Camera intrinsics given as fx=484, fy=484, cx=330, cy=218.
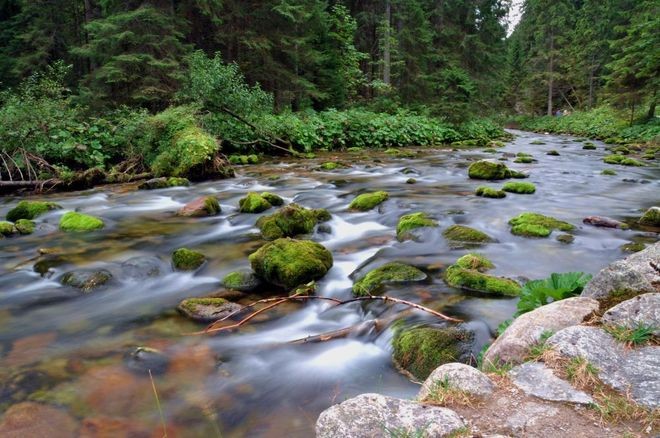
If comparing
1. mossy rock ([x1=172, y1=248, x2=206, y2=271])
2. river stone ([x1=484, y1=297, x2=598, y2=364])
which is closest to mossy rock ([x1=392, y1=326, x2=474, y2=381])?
river stone ([x1=484, y1=297, x2=598, y2=364])

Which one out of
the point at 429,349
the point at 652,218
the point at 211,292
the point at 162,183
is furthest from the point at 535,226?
the point at 162,183

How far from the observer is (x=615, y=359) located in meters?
2.49

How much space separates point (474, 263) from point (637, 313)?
2866mm

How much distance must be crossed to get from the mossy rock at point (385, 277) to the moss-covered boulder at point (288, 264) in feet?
1.74

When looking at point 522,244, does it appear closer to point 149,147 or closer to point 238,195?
point 238,195

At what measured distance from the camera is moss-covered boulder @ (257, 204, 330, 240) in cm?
721

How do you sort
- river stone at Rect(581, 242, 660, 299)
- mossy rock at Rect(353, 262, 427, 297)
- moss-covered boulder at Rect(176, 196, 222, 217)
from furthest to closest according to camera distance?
moss-covered boulder at Rect(176, 196, 222, 217) < mossy rock at Rect(353, 262, 427, 297) < river stone at Rect(581, 242, 660, 299)

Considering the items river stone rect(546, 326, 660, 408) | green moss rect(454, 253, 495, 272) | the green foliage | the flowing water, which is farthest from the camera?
green moss rect(454, 253, 495, 272)

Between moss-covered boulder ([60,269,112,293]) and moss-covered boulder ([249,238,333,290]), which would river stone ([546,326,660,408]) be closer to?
moss-covered boulder ([249,238,333,290])

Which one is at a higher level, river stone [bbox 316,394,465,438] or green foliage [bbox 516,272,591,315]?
river stone [bbox 316,394,465,438]

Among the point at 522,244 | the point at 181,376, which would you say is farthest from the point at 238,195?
the point at 181,376

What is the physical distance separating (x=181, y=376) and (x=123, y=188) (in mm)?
9165

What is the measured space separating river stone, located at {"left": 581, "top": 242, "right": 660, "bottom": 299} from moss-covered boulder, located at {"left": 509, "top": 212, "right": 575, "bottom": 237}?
3.53 metres

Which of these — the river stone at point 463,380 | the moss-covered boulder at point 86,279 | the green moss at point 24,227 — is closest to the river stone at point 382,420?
the river stone at point 463,380
